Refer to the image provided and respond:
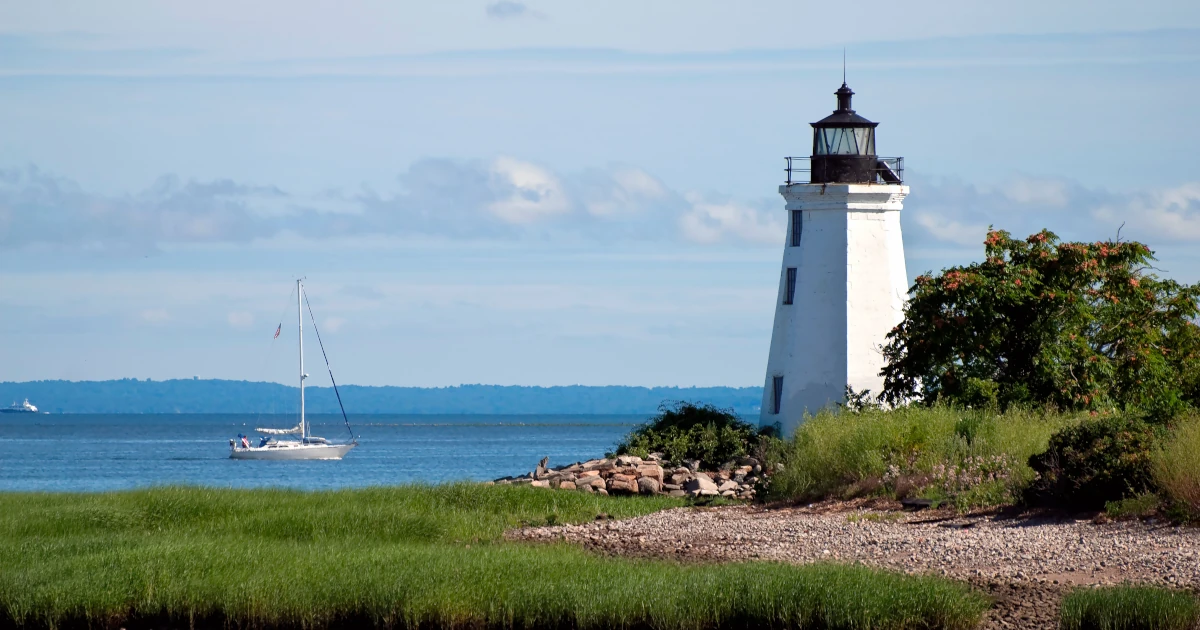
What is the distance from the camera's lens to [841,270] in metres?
30.8

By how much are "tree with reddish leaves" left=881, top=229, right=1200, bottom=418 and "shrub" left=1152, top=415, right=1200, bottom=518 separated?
768 cm

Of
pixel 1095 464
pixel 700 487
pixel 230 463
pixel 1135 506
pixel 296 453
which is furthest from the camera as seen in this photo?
pixel 296 453

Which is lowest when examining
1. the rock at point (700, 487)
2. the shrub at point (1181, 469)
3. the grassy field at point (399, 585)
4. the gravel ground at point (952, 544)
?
the grassy field at point (399, 585)

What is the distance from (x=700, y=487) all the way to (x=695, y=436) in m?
4.78

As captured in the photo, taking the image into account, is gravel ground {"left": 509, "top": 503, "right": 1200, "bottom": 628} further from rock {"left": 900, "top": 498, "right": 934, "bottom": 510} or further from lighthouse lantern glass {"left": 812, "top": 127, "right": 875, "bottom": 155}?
lighthouse lantern glass {"left": 812, "top": 127, "right": 875, "bottom": 155}

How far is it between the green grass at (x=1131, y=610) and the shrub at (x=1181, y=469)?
3.18 m

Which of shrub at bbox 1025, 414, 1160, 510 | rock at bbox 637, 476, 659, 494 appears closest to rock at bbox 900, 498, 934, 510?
shrub at bbox 1025, 414, 1160, 510

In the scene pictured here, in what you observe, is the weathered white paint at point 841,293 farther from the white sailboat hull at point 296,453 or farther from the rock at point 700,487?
the white sailboat hull at point 296,453

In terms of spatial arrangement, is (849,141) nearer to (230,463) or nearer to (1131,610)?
(1131,610)

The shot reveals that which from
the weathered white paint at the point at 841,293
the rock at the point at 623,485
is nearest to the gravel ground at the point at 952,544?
the rock at the point at 623,485

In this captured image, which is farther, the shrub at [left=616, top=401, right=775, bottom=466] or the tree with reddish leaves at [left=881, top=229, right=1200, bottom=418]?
the shrub at [left=616, top=401, right=775, bottom=466]

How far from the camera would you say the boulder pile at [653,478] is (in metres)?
26.0

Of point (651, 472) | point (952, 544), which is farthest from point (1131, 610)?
point (651, 472)

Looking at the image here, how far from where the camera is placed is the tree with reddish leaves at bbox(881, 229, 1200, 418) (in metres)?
25.8
